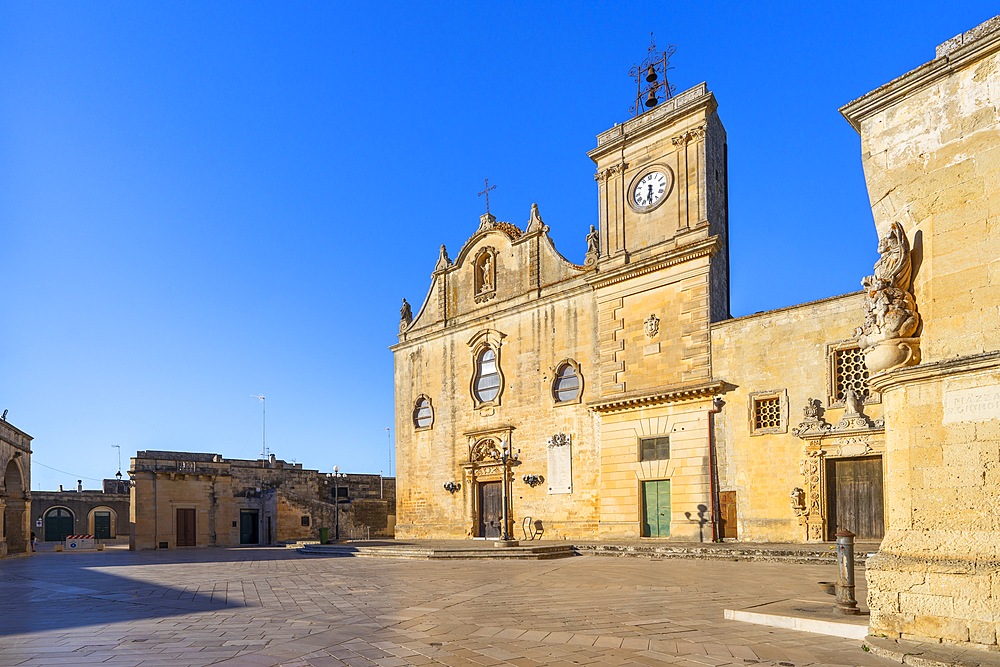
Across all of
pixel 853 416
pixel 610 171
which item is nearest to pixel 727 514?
pixel 853 416

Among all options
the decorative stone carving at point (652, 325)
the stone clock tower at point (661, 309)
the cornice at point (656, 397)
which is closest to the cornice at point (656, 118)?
the stone clock tower at point (661, 309)

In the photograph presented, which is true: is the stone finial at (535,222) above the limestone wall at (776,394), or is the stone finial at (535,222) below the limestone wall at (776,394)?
above

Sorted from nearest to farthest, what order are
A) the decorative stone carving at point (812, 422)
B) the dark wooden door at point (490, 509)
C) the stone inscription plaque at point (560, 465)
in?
the decorative stone carving at point (812, 422)
the stone inscription plaque at point (560, 465)
the dark wooden door at point (490, 509)

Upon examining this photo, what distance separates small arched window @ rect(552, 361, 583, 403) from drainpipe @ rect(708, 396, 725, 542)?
5.12 metres

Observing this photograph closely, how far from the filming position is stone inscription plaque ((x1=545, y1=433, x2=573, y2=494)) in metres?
23.4

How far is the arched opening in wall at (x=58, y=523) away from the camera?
45.9m

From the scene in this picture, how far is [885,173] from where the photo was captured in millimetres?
6789

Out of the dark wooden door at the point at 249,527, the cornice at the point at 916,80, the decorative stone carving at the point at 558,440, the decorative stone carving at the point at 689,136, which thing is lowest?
the dark wooden door at the point at 249,527

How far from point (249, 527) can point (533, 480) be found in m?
16.7

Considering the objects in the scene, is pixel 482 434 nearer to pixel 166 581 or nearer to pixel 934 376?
pixel 166 581

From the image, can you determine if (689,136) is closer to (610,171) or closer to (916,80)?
(610,171)

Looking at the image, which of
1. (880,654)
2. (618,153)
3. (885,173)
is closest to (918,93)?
(885,173)

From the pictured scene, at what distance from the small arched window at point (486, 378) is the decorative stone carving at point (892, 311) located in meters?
20.2

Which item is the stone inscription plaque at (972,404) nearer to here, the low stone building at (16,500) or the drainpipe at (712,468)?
the drainpipe at (712,468)
